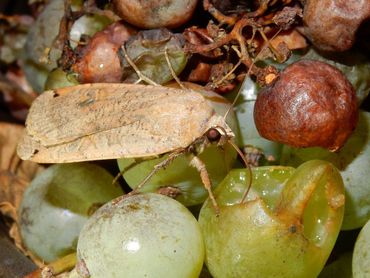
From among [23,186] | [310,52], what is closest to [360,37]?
[310,52]

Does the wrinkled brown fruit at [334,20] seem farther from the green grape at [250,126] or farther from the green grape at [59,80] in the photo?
the green grape at [59,80]

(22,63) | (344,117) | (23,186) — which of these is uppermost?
(344,117)

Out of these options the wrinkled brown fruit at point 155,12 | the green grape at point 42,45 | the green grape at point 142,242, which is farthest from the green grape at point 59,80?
the green grape at point 142,242

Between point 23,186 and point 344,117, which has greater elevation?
point 344,117

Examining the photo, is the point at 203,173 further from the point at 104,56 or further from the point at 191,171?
the point at 104,56

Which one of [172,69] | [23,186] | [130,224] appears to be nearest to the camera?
[130,224]

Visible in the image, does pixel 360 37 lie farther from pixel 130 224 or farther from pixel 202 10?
pixel 130 224

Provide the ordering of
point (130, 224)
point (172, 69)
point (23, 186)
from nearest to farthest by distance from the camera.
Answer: point (130, 224) → point (172, 69) → point (23, 186)
